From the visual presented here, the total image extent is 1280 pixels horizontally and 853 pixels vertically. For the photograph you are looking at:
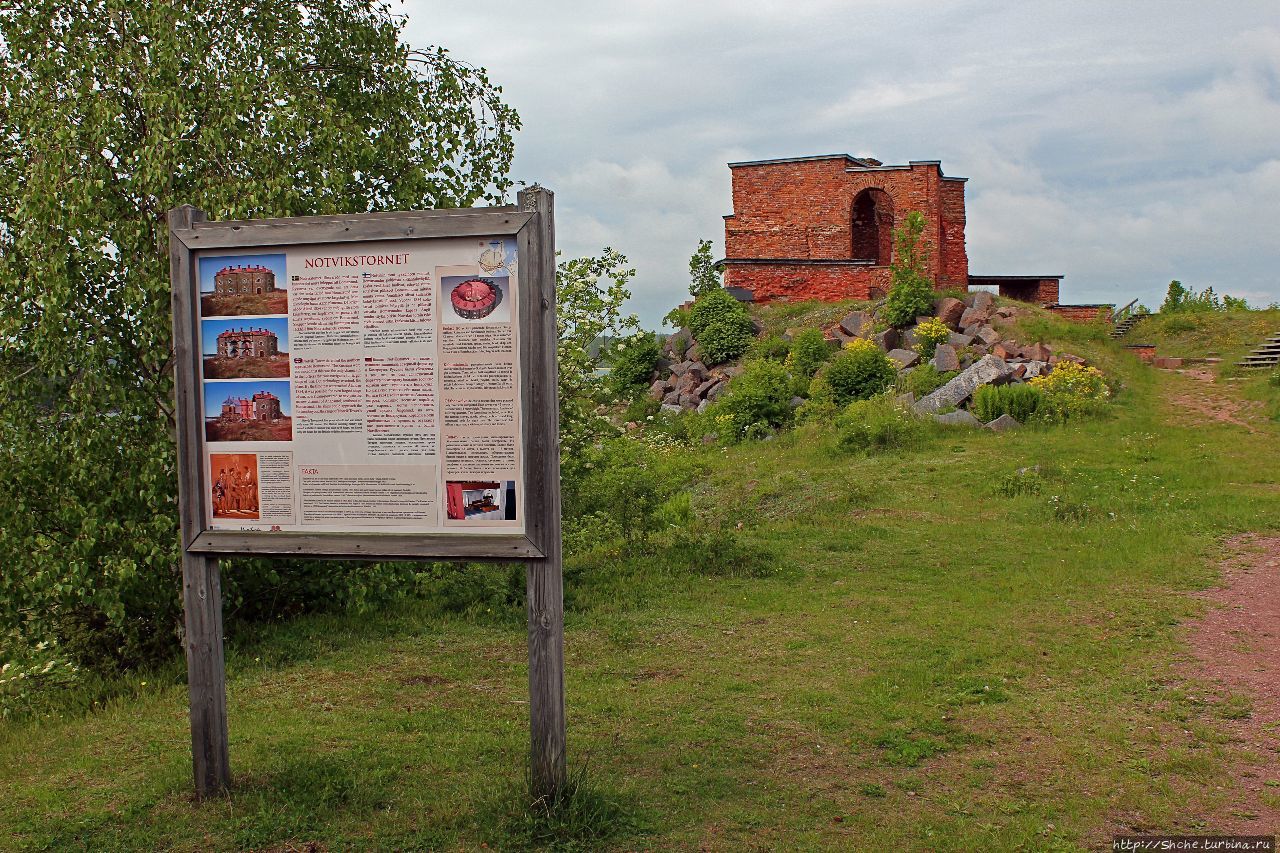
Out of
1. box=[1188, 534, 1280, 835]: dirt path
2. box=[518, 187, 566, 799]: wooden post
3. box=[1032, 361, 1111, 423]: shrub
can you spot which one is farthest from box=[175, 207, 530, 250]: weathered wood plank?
box=[1032, 361, 1111, 423]: shrub

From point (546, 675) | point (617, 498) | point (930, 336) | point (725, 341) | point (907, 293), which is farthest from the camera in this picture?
point (725, 341)

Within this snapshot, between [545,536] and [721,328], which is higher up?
[721,328]

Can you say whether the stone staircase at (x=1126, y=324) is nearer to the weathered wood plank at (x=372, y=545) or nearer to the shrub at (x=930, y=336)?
the shrub at (x=930, y=336)

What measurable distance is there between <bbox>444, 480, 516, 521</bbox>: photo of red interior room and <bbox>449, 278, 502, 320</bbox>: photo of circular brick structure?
743 mm

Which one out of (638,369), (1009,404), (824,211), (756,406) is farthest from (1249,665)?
(824,211)

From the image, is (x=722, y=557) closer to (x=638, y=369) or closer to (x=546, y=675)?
(x=546, y=675)

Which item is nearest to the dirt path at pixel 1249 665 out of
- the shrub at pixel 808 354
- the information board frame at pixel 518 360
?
the information board frame at pixel 518 360

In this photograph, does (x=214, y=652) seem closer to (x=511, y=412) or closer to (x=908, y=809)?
(x=511, y=412)

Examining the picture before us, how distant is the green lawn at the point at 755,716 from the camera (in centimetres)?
484

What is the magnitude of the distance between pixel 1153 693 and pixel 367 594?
19.2 ft

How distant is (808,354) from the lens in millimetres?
21734

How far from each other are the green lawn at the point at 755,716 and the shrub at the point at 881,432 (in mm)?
5120

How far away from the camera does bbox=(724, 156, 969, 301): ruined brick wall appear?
28.1 m

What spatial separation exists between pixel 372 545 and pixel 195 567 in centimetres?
99
